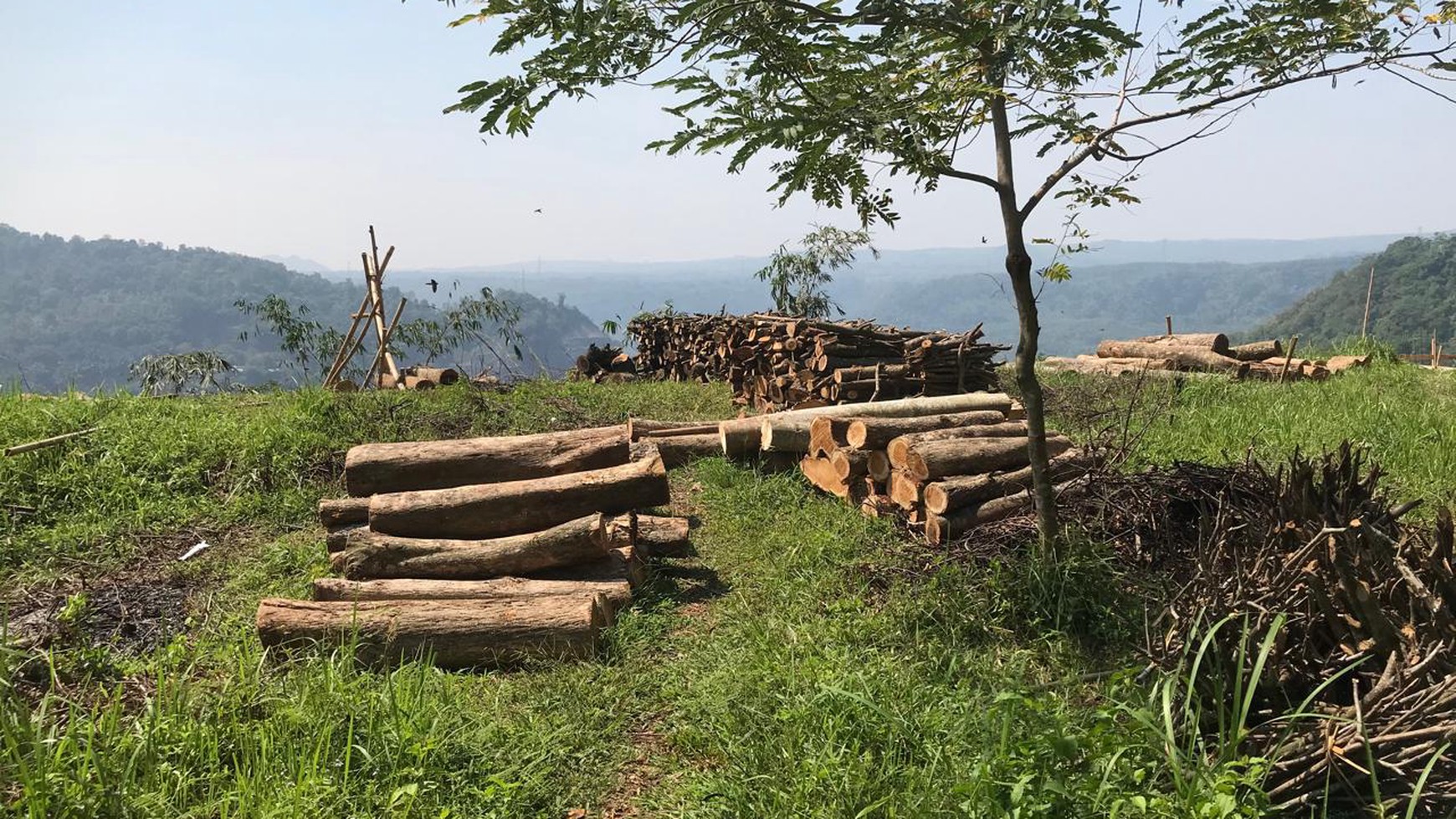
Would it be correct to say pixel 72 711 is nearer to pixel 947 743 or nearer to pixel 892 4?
pixel 947 743

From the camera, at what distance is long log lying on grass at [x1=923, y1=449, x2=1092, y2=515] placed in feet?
17.8

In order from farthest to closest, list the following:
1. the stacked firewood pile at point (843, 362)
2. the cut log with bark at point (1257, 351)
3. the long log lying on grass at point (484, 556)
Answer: the cut log with bark at point (1257, 351) < the stacked firewood pile at point (843, 362) < the long log lying on grass at point (484, 556)

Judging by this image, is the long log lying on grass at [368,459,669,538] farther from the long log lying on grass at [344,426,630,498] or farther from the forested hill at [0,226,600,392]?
the forested hill at [0,226,600,392]

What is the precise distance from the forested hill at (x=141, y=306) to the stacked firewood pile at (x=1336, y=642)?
10096 cm

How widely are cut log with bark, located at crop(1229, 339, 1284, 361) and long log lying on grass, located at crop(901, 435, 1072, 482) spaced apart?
11.2m

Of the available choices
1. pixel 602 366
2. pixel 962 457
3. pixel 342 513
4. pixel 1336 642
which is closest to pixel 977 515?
pixel 962 457

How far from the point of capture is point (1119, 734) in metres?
2.68

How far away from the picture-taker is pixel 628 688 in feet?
13.3

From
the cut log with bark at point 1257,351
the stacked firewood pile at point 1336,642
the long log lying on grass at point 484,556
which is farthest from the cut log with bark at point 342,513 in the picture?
the cut log with bark at point 1257,351

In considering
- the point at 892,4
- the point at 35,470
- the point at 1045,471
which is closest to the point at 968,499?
the point at 1045,471

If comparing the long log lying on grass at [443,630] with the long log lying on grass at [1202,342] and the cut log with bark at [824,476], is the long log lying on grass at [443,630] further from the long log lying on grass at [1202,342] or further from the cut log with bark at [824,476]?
the long log lying on grass at [1202,342]

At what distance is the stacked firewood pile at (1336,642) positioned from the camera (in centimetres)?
243

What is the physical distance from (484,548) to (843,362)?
6.10 metres

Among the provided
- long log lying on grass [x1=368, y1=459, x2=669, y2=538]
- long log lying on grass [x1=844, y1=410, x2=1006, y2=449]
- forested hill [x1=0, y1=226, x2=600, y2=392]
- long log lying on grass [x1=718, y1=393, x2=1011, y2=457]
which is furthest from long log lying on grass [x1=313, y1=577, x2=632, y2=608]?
forested hill [x1=0, y1=226, x2=600, y2=392]
